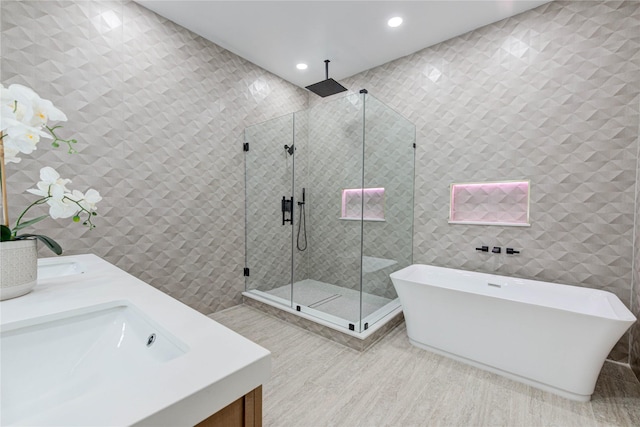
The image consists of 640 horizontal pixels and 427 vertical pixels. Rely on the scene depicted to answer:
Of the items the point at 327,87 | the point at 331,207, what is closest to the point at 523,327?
the point at 331,207

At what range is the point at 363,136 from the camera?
111 inches

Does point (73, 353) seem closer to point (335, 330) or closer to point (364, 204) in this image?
point (335, 330)

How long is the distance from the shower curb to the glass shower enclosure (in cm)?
9

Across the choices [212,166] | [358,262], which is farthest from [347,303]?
[212,166]

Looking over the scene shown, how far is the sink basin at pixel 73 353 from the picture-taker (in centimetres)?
72

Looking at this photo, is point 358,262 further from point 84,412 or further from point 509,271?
point 84,412

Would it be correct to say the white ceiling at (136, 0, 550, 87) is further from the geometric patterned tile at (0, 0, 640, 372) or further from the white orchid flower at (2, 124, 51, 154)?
the white orchid flower at (2, 124, 51, 154)

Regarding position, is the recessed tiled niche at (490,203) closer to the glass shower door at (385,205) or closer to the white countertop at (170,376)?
the glass shower door at (385,205)

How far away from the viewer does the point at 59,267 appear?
162cm

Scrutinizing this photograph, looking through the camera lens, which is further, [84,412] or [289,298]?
[289,298]

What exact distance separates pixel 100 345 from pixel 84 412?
50 cm

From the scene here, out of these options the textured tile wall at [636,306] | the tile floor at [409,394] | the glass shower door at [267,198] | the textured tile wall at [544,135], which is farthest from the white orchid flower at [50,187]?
the textured tile wall at [636,306]

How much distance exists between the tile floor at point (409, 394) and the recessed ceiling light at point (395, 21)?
10.0ft

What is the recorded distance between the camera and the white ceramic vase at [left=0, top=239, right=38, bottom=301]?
0.98 m
